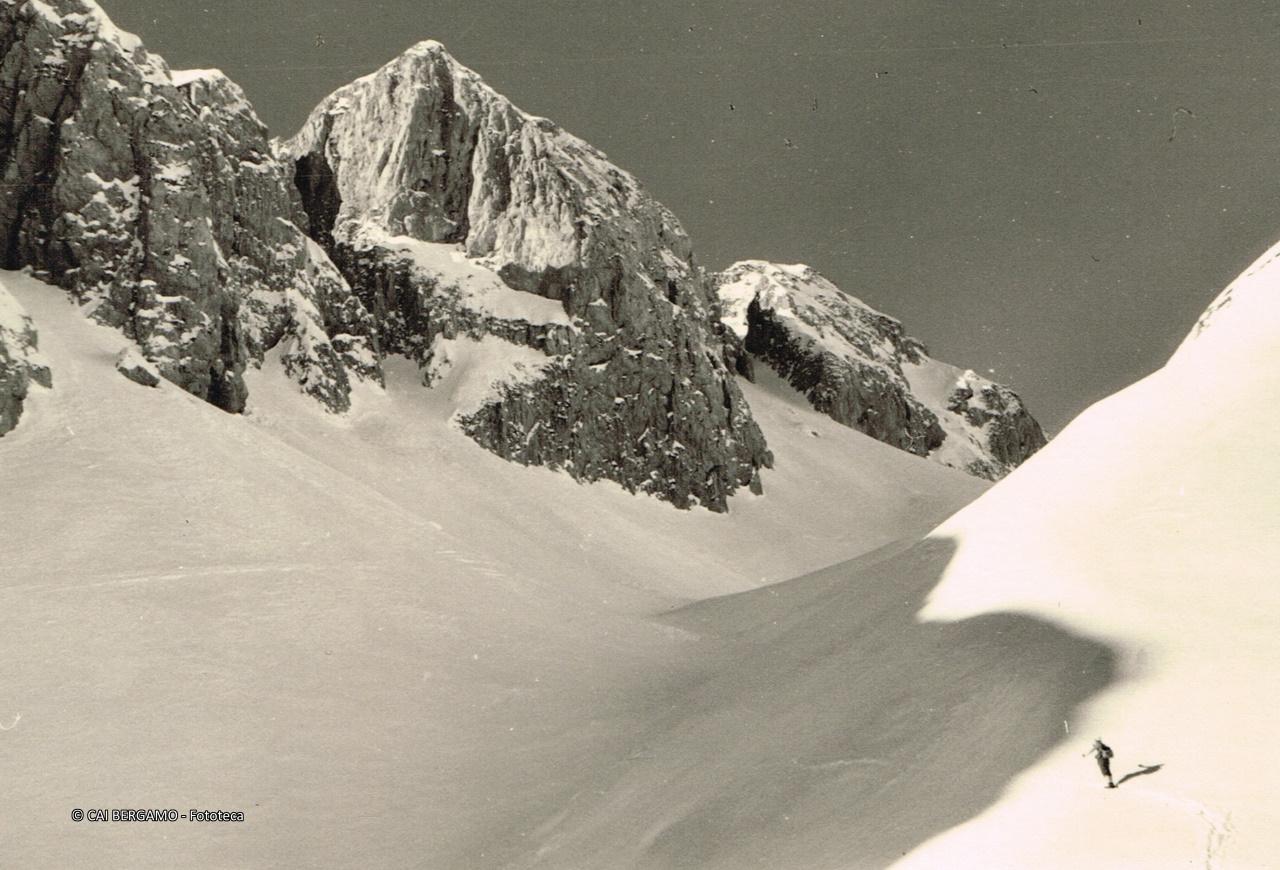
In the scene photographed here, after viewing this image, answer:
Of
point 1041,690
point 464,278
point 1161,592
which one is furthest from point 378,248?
point 1041,690

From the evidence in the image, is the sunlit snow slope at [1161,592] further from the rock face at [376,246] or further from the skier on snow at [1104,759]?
the rock face at [376,246]

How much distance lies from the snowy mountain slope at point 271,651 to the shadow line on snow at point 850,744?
186 cm

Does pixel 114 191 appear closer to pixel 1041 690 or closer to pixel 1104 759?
pixel 1041 690

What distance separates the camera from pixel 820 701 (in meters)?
23.6

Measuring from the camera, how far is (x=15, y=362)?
4725 centimetres

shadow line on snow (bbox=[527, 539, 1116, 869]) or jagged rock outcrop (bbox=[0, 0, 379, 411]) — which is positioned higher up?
jagged rock outcrop (bbox=[0, 0, 379, 411])

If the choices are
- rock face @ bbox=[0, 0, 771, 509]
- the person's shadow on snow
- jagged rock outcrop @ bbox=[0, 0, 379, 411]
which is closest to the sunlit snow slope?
the person's shadow on snow

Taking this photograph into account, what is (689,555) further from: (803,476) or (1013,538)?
(1013,538)

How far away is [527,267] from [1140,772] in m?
90.7

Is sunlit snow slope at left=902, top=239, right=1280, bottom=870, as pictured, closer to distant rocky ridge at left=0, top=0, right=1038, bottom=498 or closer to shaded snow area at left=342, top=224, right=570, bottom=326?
distant rocky ridge at left=0, top=0, right=1038, bottom=498

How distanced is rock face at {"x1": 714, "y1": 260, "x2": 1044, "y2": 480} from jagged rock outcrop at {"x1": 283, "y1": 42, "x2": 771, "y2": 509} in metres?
35.8

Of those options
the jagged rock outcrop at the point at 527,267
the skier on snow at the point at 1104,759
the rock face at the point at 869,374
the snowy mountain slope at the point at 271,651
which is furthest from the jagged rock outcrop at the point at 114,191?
the rock face at the point at 869,374

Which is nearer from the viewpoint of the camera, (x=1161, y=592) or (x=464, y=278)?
(x=1161, y=592)

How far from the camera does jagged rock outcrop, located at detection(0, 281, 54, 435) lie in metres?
45.4
